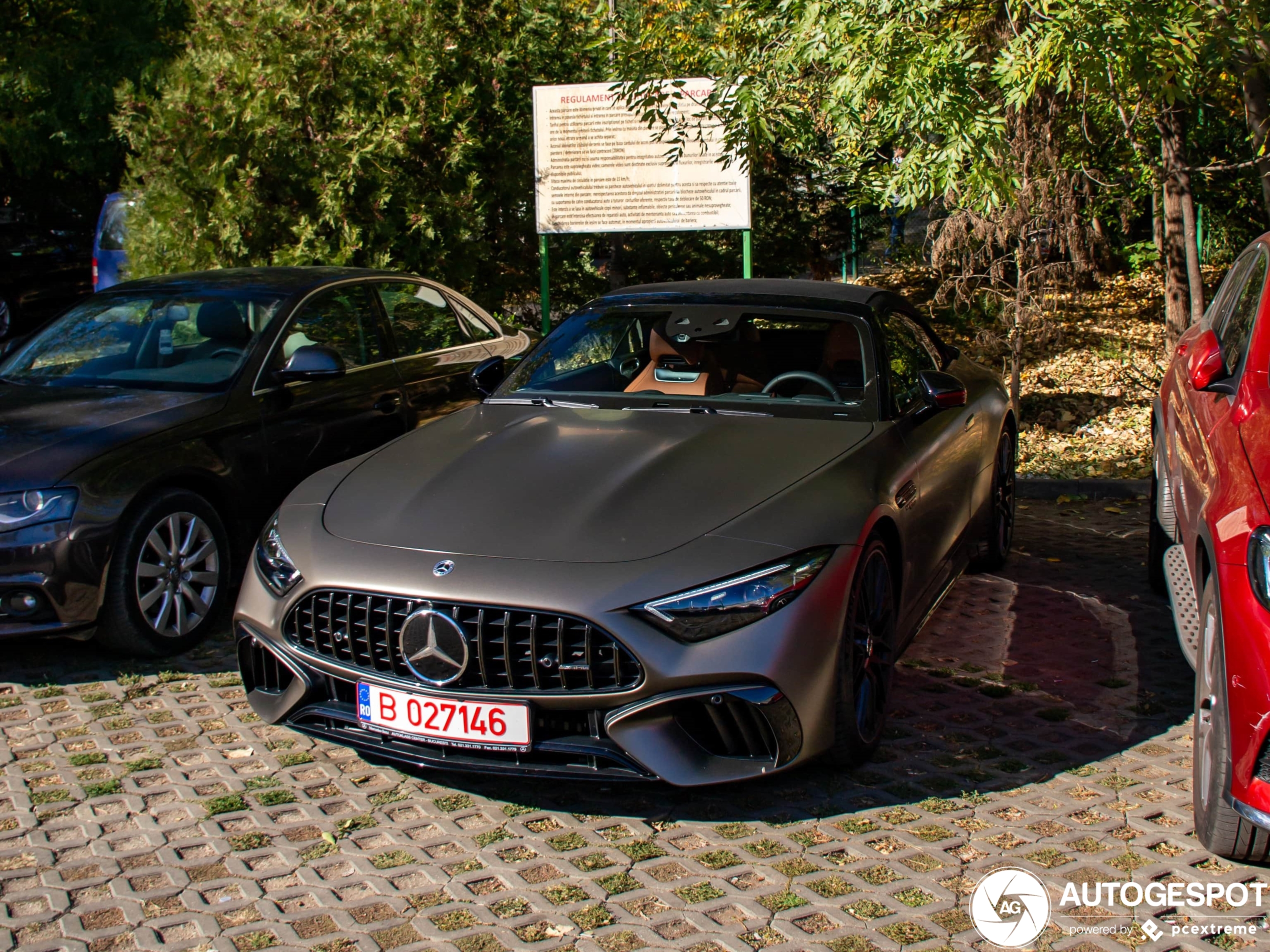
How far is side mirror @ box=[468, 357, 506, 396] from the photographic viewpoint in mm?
5926

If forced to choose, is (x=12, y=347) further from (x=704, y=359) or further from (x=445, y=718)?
(x=445, y=718)

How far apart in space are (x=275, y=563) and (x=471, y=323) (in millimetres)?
3943

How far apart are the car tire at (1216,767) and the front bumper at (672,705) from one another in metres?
1.06

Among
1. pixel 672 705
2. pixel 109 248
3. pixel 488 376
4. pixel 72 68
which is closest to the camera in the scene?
pixel 672 705

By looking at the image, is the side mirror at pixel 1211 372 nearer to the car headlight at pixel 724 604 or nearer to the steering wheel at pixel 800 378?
the steering wheel at pixel 800 378

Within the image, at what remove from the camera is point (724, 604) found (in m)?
3.76

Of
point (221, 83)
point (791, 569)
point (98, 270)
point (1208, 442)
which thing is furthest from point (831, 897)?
point (98, 270)

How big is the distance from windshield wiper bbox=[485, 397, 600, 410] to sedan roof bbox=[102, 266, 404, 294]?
1.72 meters

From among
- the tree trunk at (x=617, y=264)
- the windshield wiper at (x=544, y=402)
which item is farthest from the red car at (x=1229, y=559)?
the tree trunk at (x=617, y=264)

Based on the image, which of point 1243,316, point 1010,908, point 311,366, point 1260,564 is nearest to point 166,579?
point 311,366

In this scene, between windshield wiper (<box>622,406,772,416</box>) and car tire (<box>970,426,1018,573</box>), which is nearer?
windshield wiper (<box>622,406,772,416</box>)

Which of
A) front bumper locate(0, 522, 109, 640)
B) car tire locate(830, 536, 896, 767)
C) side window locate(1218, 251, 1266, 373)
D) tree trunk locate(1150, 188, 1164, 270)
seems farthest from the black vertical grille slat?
tree trunk locate(1150, 188, 1164, 270)

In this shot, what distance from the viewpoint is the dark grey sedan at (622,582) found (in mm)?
3730

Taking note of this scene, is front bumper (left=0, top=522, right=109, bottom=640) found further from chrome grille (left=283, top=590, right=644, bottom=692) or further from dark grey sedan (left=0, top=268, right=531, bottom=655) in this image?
chrome grille (left=283, top=590, right=644, bottom=692)
